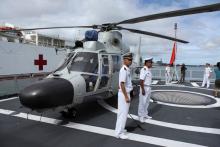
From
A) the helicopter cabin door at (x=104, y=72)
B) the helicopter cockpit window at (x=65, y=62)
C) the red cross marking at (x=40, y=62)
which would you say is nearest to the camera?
the helicopter cockpit window at (x=65, y=62)

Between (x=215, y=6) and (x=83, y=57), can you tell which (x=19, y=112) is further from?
(x=215, y=6)

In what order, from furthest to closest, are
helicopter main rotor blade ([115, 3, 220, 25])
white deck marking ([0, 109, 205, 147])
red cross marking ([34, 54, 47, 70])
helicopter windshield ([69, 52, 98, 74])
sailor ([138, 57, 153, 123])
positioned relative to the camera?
red cross marking ([34, 54, 47, 70]) → helicopter windshield ([69, 52, 98, 74]) → sailor ([138, 57, 153, 123]) → white deck marking ([0, 109, 205, 147]) → helicopter main rotor blade ([115, 3, 220, 25])

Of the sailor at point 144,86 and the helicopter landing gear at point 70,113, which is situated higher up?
the sailor at point 144,86

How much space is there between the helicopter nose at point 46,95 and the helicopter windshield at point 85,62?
3.21 ft

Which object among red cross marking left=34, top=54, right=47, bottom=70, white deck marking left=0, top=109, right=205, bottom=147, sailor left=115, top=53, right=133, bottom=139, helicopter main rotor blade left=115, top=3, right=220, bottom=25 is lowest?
white deck marking left=0, top=109, right=205, bottom=147

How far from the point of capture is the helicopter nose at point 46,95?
16.2 feet

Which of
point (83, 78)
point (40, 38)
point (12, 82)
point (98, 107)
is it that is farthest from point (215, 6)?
point (40, 38)

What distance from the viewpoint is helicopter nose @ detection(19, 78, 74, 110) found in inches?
194

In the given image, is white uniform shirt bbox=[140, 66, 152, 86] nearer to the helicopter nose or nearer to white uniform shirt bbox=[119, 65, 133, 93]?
white uniform shirt bbox=[119, 65, 133, 93]

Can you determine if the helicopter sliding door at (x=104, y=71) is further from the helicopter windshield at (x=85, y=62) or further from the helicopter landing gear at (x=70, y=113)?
the helicopter landing gear at (x=70, y=113)

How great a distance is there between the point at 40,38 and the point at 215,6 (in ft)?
146

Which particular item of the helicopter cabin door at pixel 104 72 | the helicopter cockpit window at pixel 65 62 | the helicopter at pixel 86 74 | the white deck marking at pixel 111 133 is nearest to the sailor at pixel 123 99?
the white deck marking at pixel 111 133

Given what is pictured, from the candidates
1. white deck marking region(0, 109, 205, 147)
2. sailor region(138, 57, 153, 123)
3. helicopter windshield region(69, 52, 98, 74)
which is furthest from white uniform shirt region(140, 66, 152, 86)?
white deck marking region(0, 109, 205, 147)

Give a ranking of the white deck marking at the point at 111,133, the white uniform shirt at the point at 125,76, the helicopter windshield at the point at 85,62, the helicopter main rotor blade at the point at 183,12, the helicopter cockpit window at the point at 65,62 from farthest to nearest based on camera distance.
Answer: the helicopter cockpit window at the point at 65,62 → the helicopter windshield at the point at 85,62 → the white uniform shirt at the point at 125,76 → the white deck marking at the point at 111,133 → the helicopter main rotor blade at the point at 183,12
